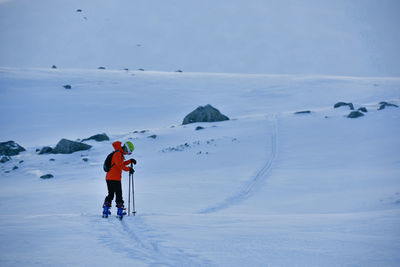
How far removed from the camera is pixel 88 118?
35.9m

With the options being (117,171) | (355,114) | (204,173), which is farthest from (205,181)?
(355,114)

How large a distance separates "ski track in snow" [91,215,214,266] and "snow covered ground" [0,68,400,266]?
0.10 feet

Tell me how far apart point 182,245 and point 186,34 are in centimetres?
16762

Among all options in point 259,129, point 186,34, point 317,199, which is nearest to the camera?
point 317,199

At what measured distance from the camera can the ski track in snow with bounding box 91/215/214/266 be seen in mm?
5879

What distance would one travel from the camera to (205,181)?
52.8 ft

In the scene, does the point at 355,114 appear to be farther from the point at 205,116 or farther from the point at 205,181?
the point at 205,181

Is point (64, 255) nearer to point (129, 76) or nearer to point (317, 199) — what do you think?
point (317, 199)

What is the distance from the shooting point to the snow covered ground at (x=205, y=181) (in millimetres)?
6391

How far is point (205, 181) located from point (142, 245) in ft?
31.3

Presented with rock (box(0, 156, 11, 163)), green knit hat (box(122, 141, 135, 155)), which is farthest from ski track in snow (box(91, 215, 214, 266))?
rock (box(0, 156, 11, 163))

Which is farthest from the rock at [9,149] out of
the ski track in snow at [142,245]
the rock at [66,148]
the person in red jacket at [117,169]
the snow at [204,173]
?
the ski track in snow at [142,245]

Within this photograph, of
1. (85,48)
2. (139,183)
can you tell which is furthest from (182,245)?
(85,48)

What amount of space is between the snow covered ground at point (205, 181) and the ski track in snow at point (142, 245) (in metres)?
0.03
